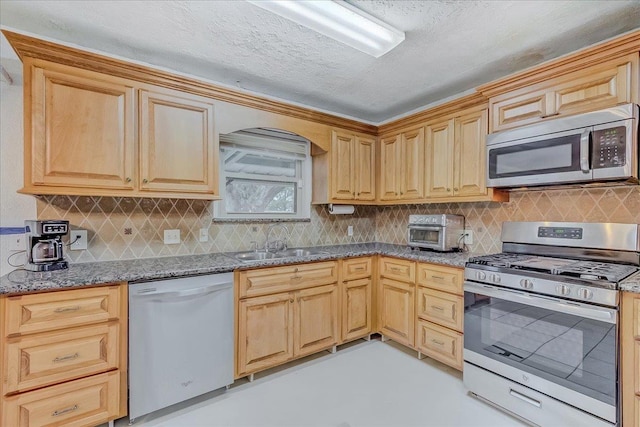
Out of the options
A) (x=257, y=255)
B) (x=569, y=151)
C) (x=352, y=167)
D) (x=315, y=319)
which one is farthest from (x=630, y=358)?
(x=257, y=255)

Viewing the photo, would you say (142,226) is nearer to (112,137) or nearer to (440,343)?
(112,137)

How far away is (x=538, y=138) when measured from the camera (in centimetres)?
211

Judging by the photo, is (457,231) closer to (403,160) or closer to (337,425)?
(403,160)

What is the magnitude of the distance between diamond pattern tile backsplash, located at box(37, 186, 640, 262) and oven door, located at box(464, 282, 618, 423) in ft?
2.59

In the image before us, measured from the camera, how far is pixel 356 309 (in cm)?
290

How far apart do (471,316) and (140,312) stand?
7.20ft

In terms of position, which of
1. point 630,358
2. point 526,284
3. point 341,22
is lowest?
point 630,358

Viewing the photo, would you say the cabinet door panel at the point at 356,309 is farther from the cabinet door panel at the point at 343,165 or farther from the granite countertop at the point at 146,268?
the cabinet door panel at the point at 343,165

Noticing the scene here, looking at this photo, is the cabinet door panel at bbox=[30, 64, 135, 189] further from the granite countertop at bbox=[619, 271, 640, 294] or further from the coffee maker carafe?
the granite countertop at bbox=[619, 271, 640, 294]

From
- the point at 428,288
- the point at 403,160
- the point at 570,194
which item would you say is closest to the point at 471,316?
the point at 428,288

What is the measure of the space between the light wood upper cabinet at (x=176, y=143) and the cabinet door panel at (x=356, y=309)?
1.51 m

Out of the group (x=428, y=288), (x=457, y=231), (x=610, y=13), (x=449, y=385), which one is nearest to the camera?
(x=610, y=13)

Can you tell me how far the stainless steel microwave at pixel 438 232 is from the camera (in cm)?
272

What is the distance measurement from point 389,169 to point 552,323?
6.56 feet
